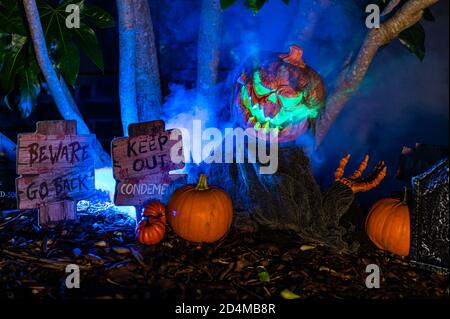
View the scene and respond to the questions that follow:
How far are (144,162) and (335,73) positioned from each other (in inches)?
78.6

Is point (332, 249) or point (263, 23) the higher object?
point (263, 23)

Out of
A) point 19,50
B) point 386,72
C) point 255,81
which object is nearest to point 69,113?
point 19,50

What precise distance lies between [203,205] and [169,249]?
0.36m

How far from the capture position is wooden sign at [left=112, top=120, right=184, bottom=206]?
120 inches

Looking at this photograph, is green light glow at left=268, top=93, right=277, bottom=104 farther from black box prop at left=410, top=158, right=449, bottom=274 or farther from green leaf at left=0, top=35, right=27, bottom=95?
green leaf at left=0, top=35, right=27, bottom=95

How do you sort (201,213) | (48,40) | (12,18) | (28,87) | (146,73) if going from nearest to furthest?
(201,213) → (12,18) → (48,40) → (28,87) → (146,73)

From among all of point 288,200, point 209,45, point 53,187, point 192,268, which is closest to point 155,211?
point 192,268

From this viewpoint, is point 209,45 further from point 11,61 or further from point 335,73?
point 11,61

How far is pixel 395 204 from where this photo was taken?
9.53 feet

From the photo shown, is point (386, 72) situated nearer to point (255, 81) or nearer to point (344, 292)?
point (255, 81)

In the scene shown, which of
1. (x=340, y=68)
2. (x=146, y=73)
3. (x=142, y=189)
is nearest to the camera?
(x=142, y=189)

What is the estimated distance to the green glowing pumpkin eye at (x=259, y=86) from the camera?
312cm

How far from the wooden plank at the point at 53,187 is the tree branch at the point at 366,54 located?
6.28 feet

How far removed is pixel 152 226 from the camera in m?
2.84
